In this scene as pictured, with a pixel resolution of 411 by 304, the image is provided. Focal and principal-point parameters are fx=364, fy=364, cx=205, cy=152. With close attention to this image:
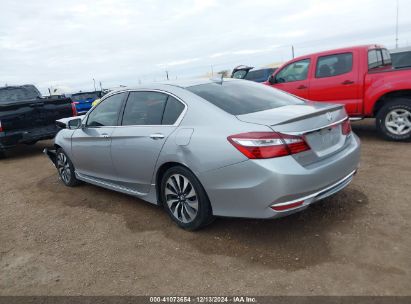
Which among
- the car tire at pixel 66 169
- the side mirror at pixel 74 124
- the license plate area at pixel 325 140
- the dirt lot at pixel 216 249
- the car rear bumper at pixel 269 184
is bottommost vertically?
the dirt lot at pixel 216 249

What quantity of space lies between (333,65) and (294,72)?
0.96m

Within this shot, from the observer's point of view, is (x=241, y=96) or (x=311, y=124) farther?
(x=241, y=96)

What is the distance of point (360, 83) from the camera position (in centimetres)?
692

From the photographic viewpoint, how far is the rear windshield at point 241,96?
3584mm

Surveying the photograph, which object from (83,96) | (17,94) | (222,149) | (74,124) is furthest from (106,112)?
(83,96)

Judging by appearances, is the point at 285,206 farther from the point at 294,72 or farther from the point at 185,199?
the point at 294,72

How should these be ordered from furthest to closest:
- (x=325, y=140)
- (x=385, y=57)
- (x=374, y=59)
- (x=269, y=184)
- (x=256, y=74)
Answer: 1. (x=256, y=74)
2. (x=385, y=57)
3. (x=374, y=59)
4. (x=325, y=140)
5. (x=269, y=184)

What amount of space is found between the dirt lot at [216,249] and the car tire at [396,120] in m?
1.83

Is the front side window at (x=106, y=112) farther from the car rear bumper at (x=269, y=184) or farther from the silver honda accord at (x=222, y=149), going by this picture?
the car rear bumper at (x=269, y=184)

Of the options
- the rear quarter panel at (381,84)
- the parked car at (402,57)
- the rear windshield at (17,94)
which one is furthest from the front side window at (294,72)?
the rear windshield at (17,94)

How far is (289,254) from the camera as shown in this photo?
321 centimetres

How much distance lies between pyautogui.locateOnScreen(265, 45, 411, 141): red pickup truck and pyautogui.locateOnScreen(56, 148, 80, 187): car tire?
493cm

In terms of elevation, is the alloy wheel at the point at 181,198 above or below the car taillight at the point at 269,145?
below

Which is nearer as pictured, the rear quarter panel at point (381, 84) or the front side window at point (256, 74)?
the rear quarter panel at point (381, 84)
